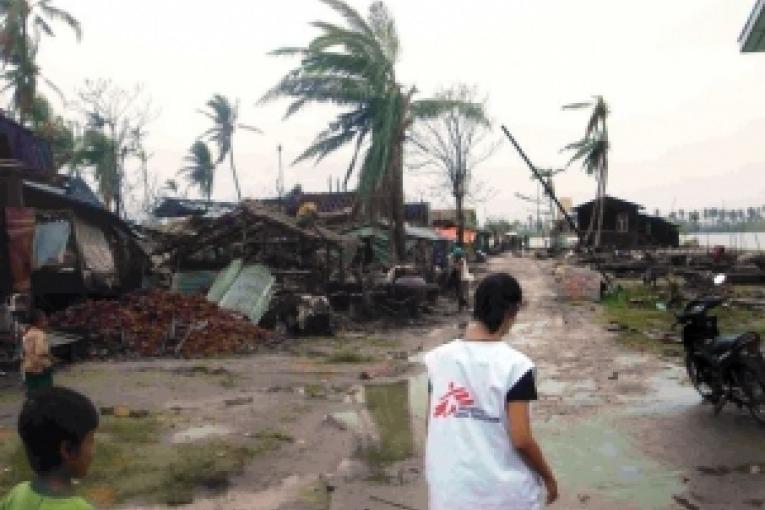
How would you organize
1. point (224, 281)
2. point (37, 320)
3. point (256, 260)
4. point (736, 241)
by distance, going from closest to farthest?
1. point (37, 320)
2. point (224, 281)
3. point (256, 260)
4. point (736, 241)

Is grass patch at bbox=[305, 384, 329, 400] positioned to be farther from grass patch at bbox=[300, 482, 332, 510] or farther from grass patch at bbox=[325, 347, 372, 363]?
grass patch at bbox=[300, 482, 332, 510]

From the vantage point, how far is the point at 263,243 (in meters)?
19.5

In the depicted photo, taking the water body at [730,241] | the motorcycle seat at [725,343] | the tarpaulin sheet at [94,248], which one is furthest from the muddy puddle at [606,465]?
the water body at [730,241]

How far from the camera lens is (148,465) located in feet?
22.0

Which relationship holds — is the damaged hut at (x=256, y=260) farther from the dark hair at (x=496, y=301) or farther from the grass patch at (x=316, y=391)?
the dark hair at (x=496, y=301)

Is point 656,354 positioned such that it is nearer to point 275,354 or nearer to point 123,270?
point 275,354

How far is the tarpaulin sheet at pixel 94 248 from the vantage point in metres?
18.0

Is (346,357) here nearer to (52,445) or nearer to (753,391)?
(753,391)

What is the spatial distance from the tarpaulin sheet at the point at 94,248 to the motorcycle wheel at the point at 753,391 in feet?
47.8

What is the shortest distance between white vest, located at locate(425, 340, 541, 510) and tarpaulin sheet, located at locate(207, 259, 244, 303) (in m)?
15.5

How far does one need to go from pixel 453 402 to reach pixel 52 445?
1.39m

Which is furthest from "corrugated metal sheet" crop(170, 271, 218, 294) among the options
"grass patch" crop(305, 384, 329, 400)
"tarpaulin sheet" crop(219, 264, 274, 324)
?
"grass patch" crop(305, 384, 329, 400)

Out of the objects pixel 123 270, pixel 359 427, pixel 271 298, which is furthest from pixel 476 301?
pixel 123 270

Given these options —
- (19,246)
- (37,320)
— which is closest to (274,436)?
(37,320)
